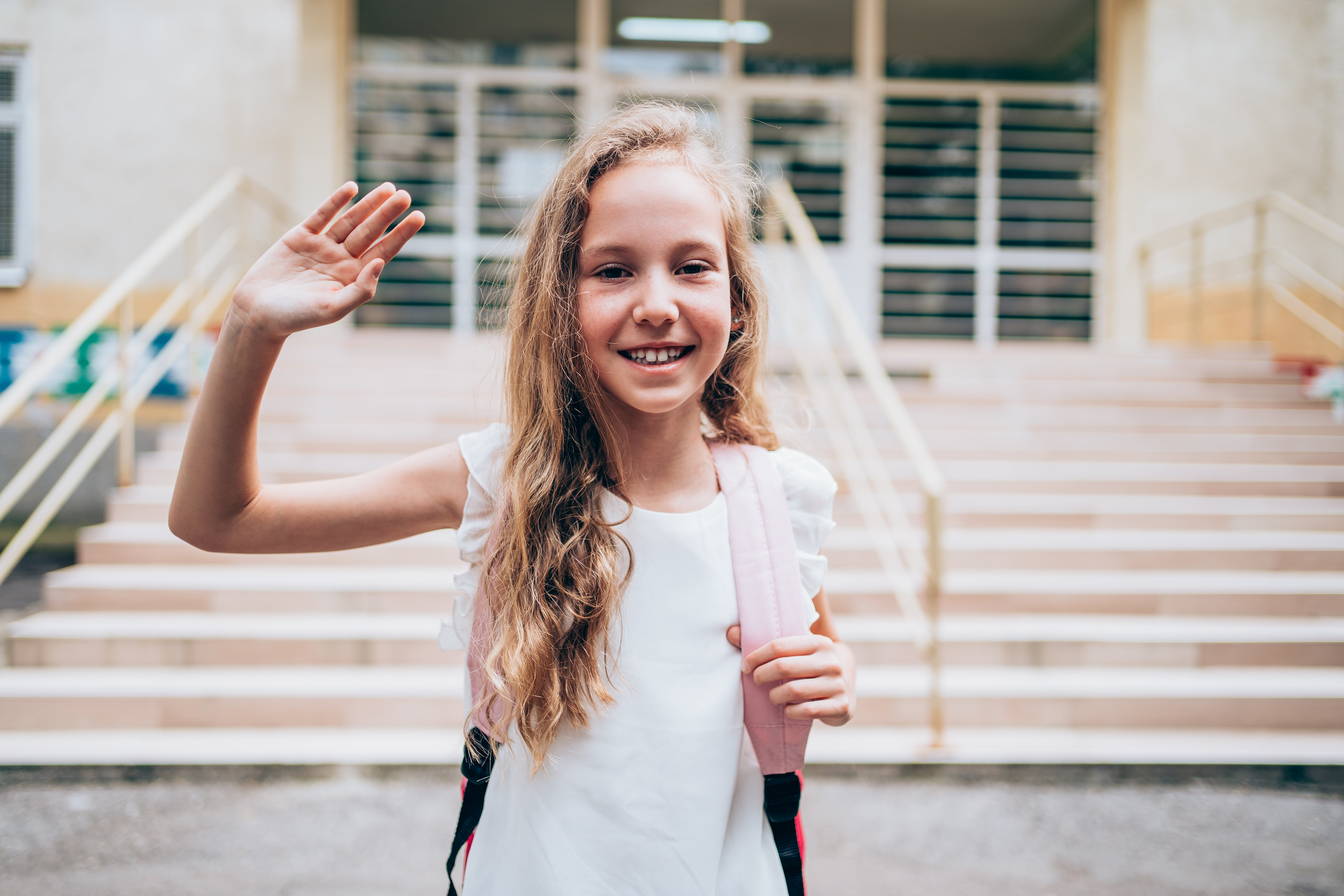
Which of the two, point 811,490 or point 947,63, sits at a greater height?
point 947,63

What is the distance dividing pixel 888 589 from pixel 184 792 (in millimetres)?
2893

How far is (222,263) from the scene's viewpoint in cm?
726

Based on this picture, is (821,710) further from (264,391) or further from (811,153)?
(811,153)

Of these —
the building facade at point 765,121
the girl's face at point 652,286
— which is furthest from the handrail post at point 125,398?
the girl's face at point 652,286

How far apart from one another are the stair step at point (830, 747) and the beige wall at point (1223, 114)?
5.61 m

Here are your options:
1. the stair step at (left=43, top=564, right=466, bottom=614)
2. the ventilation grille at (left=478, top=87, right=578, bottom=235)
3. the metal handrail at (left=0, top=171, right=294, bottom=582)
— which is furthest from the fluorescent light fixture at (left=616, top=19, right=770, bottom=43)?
the stair step at (left=43, top=564, right=466, bottom=614)

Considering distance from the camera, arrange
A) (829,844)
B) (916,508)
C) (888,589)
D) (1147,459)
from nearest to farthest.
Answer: (829,844) → (888,589) → (916,508) → (1147,459)

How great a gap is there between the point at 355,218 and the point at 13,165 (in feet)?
27.8

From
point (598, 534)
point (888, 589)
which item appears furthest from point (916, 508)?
point (598, 534)

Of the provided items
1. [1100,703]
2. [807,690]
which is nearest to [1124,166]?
[1100,703]

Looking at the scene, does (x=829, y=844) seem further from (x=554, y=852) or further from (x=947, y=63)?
(x=947, y=63)

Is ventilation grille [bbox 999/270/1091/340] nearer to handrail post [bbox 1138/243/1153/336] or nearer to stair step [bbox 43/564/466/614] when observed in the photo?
handrail post [bbox 1138/243/1153/336]

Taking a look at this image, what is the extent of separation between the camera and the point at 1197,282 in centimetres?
726

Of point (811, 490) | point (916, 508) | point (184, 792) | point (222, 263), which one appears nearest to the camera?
point (811, 490)
